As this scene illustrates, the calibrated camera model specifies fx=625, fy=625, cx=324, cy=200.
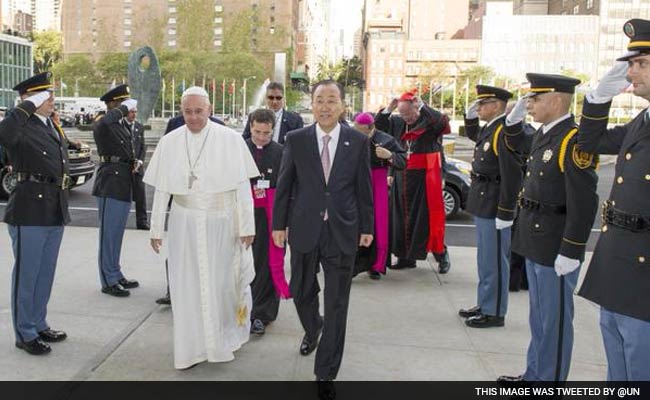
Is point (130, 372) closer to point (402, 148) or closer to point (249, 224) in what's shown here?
point (249, 224)

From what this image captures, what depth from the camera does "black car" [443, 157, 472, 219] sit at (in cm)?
1135

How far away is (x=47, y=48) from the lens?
11781cm

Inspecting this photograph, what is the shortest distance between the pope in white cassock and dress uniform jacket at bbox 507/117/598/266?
78.0 inches

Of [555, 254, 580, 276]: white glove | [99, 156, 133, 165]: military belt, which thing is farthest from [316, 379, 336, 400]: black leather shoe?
[99, 156, 133, 165]: military belt

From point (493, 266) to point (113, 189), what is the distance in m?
3.83

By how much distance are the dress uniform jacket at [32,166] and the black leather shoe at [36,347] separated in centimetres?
88

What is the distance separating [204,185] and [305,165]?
2.60 ft

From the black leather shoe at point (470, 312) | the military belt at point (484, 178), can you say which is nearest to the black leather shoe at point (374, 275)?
the black leather shoe at point (470, 312)

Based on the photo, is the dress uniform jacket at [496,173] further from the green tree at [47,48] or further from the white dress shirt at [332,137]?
the green tree at [47,48]

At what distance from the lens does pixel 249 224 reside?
4.64 metres

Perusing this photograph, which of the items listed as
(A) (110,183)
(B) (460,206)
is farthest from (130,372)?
(B) (460,206)

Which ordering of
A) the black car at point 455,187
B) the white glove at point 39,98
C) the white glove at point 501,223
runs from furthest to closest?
the black car at point 455,187 → the white glove at point 501,223 → the white glove at point 39,98

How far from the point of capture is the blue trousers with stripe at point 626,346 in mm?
2877

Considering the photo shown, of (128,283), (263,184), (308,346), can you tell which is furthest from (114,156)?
(308,346)
